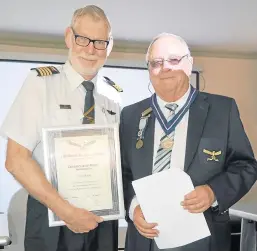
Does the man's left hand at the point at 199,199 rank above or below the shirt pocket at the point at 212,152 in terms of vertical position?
below

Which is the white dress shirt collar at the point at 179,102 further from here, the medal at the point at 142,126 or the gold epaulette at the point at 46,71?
the gold epaulette at the point at 46,71

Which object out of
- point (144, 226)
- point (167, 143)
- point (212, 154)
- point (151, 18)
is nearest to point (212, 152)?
point (212, 154)

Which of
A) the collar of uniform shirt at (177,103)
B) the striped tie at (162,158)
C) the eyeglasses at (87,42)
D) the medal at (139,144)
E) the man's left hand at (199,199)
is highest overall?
the eyeglasses at (87,42)

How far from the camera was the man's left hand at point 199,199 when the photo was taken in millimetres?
1076

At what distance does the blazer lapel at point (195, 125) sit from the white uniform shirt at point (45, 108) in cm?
27

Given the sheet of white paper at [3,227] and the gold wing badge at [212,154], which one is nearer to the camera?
the gold wing badge at [212,154]

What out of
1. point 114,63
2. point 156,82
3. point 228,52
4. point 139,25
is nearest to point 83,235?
point 156,82

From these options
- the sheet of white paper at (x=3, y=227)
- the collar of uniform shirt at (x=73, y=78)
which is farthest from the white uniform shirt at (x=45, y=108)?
the sheet of white paper at (x=3, y=227)

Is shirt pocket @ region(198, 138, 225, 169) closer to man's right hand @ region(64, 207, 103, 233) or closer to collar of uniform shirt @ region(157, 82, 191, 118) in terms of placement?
collar of uniform shirt @ region(157, 82, 191, 118)

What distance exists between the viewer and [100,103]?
133 cm

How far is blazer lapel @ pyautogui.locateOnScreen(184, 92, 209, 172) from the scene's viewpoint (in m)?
1.13

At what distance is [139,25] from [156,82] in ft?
6.84

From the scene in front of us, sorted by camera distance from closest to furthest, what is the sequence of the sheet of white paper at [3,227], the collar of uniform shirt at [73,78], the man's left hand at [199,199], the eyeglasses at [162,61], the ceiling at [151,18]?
the man's left hand at [199,199] → the eyeglasses at [162,61] → the collar of uniform shirt at [73,78] → the sheet of white paper at [3,227] → the ceiling at [151,18]

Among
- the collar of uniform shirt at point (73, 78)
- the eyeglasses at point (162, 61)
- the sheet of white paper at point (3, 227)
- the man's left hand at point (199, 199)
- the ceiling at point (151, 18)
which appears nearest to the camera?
the man's left hand at point (199, 199)
